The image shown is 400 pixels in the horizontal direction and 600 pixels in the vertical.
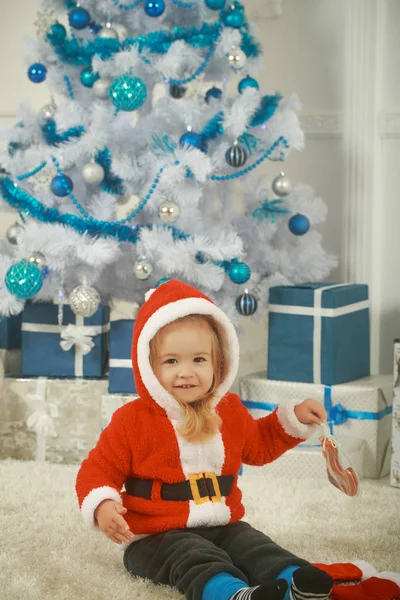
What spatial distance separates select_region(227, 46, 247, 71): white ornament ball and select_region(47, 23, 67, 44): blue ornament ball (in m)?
0.46

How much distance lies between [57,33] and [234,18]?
1.60 feet

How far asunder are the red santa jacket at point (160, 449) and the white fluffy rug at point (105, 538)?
125 mm

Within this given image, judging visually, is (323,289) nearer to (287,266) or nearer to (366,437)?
(287,266)

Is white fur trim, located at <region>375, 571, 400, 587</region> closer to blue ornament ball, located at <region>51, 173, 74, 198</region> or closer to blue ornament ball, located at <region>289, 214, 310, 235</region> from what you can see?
blue ornament ball, located at <region>289, 214, 310, 235</region>

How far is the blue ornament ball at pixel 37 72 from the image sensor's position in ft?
7.47

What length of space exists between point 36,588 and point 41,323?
1.00m

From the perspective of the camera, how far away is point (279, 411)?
1479 millimetres

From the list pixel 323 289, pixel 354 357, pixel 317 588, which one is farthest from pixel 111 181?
pixel 317 588

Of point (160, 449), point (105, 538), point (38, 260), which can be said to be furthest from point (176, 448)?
point (38, 260)

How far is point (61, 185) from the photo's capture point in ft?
6.98

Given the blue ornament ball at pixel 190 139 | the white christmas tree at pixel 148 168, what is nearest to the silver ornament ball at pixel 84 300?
the white christmas tree at pixel 148 168

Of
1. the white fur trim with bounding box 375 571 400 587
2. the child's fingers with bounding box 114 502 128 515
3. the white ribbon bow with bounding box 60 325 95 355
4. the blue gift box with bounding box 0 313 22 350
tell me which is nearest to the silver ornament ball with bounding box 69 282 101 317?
the white ribbon bow with bounding box 60 325 95 355

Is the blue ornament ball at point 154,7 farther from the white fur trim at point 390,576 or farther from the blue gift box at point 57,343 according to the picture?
the white fur trim at point 390,576

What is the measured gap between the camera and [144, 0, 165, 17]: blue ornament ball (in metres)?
2.13
